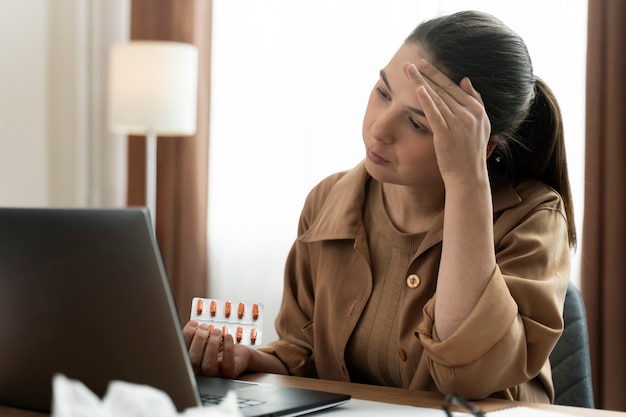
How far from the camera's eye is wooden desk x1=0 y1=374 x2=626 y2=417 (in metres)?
0.96

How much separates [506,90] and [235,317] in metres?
0.53

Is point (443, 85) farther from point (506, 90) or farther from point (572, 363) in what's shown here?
point (572, 363)

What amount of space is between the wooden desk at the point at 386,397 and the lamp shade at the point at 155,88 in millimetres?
1961

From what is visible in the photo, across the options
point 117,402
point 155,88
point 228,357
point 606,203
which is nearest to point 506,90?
point 228,357

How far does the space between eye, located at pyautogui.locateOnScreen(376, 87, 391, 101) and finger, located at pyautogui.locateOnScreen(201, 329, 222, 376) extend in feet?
1.36

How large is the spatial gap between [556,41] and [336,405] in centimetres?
198

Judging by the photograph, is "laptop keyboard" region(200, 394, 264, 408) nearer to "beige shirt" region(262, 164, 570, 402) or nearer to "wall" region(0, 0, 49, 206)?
"beige shirt" region(262, 164, 570, 402)

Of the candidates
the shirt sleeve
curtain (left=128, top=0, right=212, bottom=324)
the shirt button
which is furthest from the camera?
curtain (left=128, top=0, right=212, bottom=324)

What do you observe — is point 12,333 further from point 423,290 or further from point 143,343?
point 423,290

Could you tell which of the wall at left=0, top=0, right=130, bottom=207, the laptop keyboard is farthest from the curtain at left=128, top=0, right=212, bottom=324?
the laptop keyboard

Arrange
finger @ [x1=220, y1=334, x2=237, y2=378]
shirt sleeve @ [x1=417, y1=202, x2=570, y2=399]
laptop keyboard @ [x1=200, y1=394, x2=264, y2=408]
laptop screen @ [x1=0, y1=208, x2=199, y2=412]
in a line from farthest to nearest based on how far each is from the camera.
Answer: finger @ [x1=220, y1=334, x2=237, y2=378]
shirt sleeve @ [x1=417, y1=202, x2=570, y2=399]
laptop keyboard @ [x1=200, y1=394, x2=264, y2=408]
laptop screen @ [x1=0, y1=208, x2=199, y2=412]

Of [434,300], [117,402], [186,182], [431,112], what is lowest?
[186,182]

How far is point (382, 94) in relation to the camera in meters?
1.29

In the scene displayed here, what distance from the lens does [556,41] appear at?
8.79 feet
